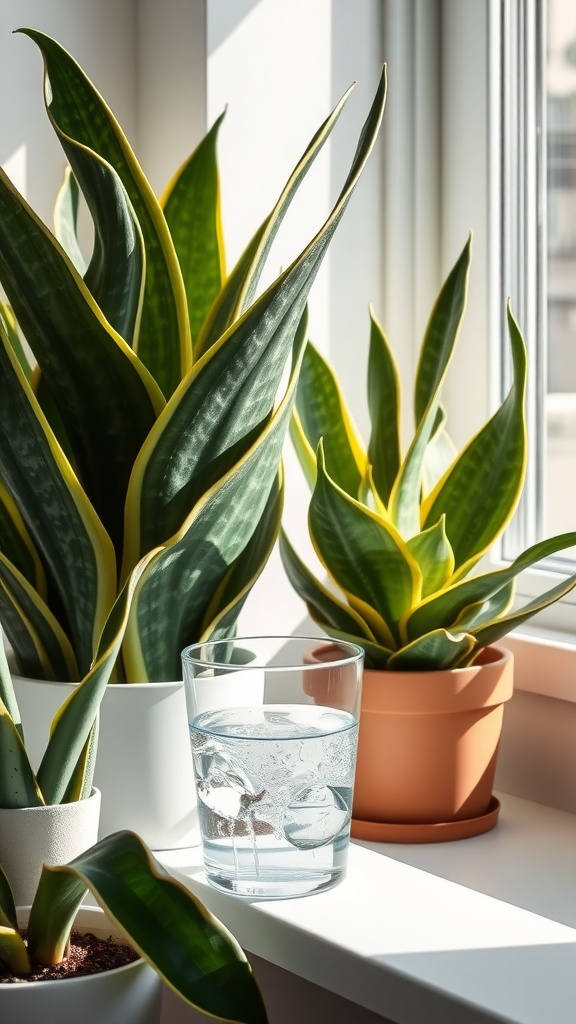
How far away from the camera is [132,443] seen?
758 millimetres

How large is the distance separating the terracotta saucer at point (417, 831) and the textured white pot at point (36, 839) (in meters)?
0.28

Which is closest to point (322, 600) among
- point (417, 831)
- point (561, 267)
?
point (417, 831)

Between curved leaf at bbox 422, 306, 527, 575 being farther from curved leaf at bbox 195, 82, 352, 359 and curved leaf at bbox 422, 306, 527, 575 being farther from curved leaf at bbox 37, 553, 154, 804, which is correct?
curved leaf at bbox 37, 553, 154, 804

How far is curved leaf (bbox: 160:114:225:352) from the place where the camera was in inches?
33.3

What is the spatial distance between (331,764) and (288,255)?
1.67 feet

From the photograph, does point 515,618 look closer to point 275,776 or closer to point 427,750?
point 427,750

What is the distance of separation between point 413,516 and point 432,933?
328 mm

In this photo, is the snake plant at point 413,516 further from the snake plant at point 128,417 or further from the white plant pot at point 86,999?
the white plant pot at point 86,999

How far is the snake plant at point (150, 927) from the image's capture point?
1.74 ft

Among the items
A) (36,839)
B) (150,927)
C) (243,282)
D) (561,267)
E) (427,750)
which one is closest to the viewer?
(150,927)

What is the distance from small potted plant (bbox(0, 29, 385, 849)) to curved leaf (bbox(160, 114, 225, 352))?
0.06 m

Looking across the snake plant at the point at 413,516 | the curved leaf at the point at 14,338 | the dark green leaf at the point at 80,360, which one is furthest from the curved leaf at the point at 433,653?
the curved leaf at the point at 14,338

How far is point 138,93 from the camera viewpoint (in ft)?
3.39

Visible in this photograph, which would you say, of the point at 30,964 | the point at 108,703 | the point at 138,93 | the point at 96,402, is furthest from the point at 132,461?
the point at 138,93
